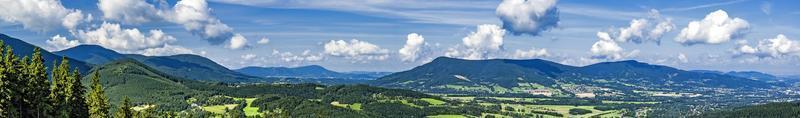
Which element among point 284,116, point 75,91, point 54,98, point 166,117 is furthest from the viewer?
point 284,116

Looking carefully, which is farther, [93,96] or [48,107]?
[93,96]

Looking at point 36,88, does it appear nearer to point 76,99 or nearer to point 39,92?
point 39,92

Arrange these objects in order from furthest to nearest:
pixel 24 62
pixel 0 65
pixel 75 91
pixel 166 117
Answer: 1. pixel 166 117
2. pixel 75 91
3. pixel 24 62
4. pixel 0 65

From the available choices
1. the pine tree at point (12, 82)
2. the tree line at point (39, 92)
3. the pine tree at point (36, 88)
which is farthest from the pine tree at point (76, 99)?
the pine tree at point (12, 82)

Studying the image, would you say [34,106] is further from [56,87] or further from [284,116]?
[284,116]

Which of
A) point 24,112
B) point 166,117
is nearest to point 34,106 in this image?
point 24,112

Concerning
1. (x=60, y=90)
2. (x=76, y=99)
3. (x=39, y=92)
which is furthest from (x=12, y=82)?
(x=76, y=99)

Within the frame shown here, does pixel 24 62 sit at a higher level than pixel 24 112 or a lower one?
higher
